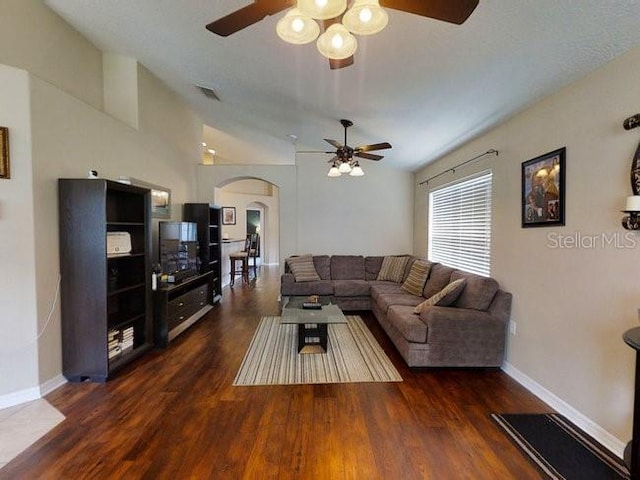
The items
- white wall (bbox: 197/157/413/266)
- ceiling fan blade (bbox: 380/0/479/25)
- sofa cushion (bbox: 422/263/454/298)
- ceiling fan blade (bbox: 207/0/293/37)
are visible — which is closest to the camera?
ceiling fan blade (bbox: 380/0/479/25)

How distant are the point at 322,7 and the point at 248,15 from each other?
0.41m

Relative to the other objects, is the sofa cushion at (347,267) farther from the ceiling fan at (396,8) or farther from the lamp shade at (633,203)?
the ceiling fan at (396,8)

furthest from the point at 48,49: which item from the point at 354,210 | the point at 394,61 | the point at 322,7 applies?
the point at 354,210

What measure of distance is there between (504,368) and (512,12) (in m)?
2.91

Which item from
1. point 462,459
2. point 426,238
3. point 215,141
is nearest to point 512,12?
point 462,459

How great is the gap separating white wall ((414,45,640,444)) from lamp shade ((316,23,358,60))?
1.73 metres

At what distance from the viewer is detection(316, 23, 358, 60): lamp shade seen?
1476mm

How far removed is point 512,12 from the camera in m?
1.80

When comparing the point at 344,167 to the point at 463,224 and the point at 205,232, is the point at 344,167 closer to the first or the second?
the point at 463,224

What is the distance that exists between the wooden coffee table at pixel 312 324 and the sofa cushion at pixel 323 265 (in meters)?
2.02

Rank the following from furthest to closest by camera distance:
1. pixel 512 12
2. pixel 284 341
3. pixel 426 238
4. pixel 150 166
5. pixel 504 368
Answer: pixel 426 238 < pixel 150 166 < pixel 284 341 < pixel 504 368 < pixel 512 12

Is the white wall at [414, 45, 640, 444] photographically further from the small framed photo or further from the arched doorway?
the arched doorway

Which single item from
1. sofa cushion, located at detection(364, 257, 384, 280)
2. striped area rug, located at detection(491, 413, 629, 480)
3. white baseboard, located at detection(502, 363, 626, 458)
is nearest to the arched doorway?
sofa cushion, located at detection(364, 257, 384, 280)

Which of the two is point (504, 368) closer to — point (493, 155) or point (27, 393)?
point (493, 155)
